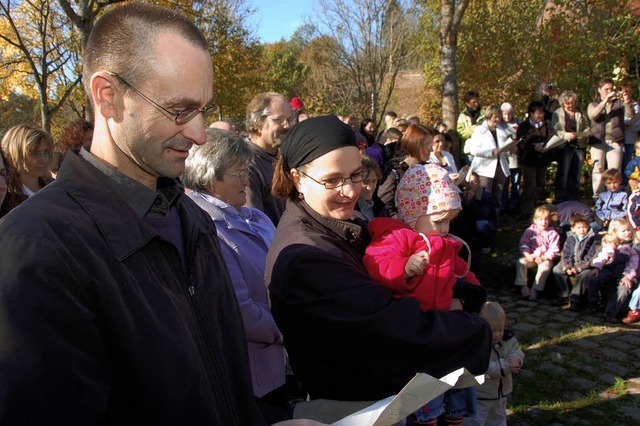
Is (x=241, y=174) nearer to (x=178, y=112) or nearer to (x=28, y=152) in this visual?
(x=178, y=112)

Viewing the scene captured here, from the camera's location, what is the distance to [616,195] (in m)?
7.89

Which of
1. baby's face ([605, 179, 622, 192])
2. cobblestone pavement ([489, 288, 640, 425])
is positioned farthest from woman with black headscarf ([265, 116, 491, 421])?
baby's face ([605, 179, 622, 192])

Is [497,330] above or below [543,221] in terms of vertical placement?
below

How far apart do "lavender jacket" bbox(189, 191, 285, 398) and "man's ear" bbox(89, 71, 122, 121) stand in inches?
51.0

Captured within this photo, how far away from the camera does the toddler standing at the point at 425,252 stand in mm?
2211

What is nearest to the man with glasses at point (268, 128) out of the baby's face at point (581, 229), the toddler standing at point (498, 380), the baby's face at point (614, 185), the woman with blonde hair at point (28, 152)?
the woman with blonde hair at point (28, 152)

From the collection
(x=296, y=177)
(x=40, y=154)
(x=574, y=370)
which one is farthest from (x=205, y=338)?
(x=574, y=370)

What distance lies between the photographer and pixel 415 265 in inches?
87.0

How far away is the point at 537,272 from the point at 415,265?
5.77 meters

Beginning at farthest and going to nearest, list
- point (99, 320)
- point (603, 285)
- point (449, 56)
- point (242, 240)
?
point (449, 56)
point (603, 285)
point (242, 240)
point (99, 320)

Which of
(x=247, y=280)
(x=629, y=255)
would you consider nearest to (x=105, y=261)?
(x=247, y=280)

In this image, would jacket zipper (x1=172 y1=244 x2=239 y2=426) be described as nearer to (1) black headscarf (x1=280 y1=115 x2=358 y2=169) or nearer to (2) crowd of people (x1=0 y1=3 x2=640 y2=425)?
(2) crowd of people (x1=0 y1=3 x2=640 y2=425)

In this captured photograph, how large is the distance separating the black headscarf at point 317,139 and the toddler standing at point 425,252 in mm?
467

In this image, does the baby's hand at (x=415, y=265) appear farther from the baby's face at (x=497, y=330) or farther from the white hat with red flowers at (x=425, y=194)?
the baby's face at (x=497, y=330)
